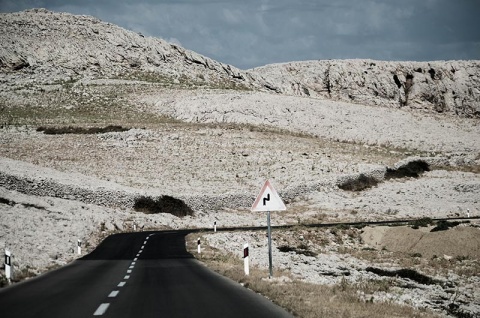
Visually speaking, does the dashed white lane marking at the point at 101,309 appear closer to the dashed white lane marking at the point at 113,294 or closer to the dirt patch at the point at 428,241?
the dashed white lane marking at the point at 113,294

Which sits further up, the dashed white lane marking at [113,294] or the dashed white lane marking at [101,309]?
the dashed white lane marking at [101,309]

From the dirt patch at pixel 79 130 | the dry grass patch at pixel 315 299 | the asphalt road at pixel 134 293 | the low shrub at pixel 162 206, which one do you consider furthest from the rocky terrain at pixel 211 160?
the asphalt road at pixel 134 293

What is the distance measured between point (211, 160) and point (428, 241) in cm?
4037

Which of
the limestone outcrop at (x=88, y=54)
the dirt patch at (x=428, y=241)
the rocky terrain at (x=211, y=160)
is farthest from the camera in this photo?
the limestone outcrop at (x=88, y=54)

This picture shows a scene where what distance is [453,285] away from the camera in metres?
24.4

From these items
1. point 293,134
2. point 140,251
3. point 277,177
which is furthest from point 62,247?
point 293,134

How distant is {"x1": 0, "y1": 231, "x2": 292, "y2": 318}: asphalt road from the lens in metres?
12.1

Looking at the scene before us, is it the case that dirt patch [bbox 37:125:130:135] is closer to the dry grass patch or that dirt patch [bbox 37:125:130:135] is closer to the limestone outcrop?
the limestone outcrop

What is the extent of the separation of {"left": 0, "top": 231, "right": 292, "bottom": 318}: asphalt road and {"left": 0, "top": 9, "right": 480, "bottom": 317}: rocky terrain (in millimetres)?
3916

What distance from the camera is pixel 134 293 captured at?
15281 millimetres

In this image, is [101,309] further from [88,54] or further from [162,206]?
[88,54]

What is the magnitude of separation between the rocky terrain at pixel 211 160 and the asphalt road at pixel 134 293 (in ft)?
12.8

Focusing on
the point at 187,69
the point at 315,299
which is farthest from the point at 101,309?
the point at 187,69

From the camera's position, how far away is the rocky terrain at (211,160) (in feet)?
110
